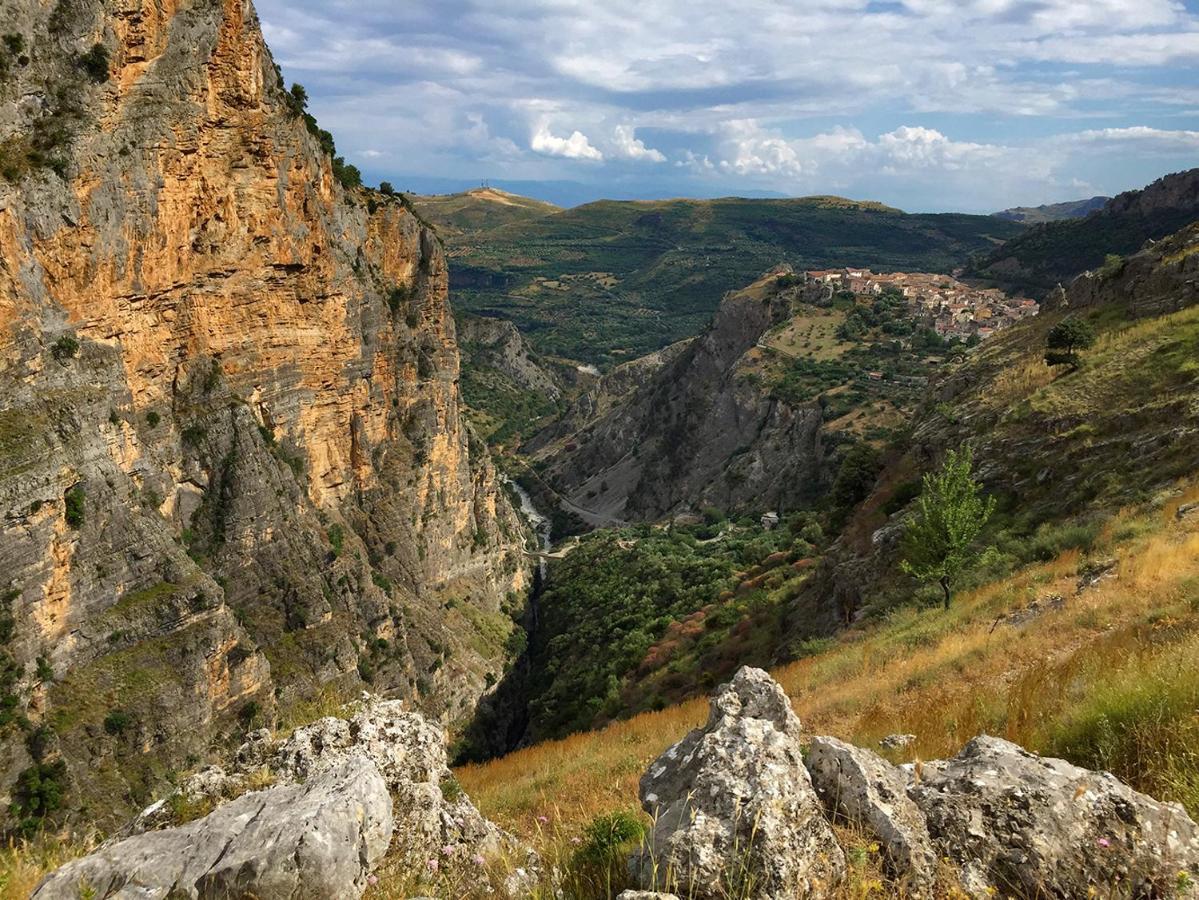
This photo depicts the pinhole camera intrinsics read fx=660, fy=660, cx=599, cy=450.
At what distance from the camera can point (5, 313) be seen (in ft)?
80.5

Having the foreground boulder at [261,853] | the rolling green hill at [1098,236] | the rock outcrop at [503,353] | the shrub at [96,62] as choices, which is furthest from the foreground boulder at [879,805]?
the rock outcrop at [503,353]

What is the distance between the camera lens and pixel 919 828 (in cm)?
426

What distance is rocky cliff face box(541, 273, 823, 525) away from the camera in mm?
74500

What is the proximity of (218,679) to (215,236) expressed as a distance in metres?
22.7

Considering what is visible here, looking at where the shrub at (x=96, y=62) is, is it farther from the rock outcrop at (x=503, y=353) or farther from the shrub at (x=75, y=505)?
the rock outcrop at (x=503, y=353)

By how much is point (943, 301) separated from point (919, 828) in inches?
4154

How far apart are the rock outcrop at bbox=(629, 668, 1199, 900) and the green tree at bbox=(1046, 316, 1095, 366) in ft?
90.2

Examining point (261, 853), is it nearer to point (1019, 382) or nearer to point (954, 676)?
point (954, 676)

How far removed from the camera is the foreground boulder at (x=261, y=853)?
4.50 m

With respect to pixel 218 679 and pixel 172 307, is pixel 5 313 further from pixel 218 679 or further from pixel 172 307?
pixel 218 679

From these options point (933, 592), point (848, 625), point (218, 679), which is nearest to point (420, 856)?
point (933, 592)

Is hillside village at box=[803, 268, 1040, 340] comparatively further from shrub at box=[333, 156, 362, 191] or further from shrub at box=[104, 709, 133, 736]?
shrub at box=[104, 709, 133, 736]

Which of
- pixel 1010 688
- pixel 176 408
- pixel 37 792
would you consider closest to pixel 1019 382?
pixel 1010 688

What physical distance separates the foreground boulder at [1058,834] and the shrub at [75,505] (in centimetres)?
3279
